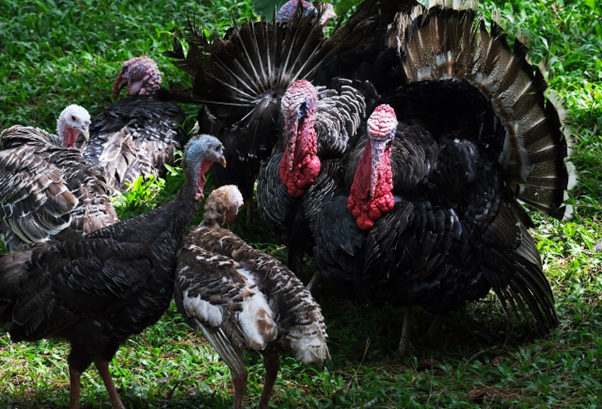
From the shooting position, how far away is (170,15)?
917cm

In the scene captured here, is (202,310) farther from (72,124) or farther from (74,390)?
(72,124)

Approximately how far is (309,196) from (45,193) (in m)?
1.79

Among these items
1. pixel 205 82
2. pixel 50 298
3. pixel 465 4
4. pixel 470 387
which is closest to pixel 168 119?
pixel 205 82

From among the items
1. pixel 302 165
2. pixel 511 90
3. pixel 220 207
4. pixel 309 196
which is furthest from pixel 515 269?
pixel 220 207

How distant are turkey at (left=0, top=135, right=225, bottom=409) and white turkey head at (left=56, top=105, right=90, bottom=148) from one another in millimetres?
2301

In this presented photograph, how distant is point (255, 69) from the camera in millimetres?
6441

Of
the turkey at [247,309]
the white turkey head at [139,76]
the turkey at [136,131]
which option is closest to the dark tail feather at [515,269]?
the turkey at [247,309]

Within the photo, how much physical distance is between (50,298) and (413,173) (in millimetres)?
2226

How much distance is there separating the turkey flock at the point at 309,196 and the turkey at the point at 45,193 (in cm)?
1

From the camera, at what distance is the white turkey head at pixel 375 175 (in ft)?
15.5

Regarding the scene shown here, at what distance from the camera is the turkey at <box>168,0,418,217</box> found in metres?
6.31

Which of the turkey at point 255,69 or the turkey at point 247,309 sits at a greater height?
the turkey at point 255,69

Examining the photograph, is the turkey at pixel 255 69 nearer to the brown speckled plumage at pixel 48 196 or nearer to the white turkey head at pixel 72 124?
the white turkey head at pixel 72 124

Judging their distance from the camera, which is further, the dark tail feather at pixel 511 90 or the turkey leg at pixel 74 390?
the dark tail feather at pixel 511 90
